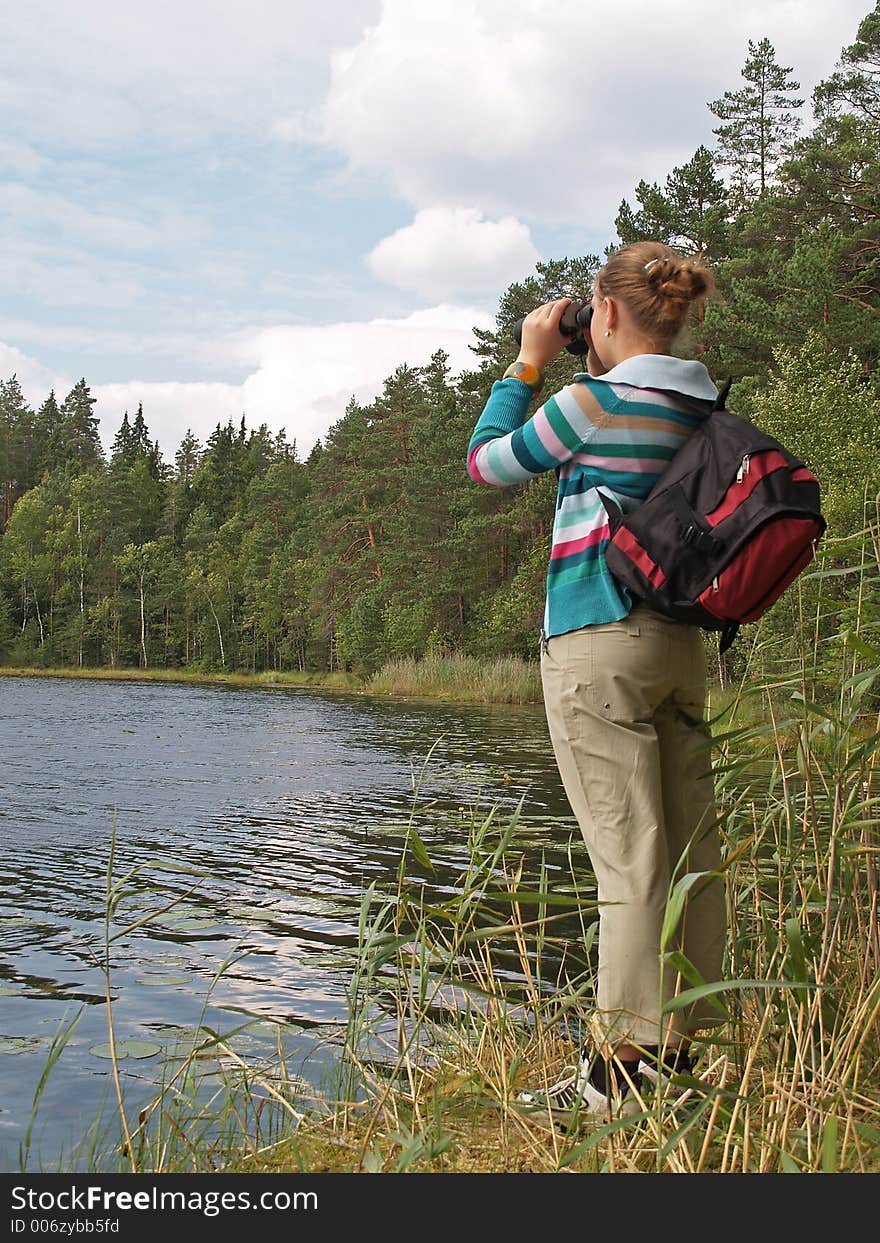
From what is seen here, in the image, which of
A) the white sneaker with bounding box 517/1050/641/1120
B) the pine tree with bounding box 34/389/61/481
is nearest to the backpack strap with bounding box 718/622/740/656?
the white sneaker with bounding box 517/1050/641/1120

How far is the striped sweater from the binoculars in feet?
0.72

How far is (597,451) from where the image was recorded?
253 centimetres

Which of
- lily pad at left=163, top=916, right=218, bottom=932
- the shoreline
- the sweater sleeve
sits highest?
the sweater sleeve

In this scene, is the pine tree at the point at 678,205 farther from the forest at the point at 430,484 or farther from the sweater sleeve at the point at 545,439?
the sweater sleeve at the point at 545,439

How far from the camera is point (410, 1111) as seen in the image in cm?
286

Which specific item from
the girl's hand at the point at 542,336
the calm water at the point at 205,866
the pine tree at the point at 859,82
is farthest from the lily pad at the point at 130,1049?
the pine tree at the point at 859,82

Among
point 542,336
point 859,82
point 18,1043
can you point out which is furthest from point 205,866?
point 859,82

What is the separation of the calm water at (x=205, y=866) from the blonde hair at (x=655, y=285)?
4.05 feet

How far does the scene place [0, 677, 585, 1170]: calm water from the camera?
4.46 metres

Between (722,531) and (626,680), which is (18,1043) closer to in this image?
(626,680)

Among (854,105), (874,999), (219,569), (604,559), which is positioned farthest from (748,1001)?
(219,569)

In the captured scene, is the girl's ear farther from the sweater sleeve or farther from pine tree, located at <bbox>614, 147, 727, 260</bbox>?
pine tree, located at <bbox>614, 147, 727, 260</bbox>

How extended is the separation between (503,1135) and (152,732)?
1880 centimetres

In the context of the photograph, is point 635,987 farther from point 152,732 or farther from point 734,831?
point 152,732
